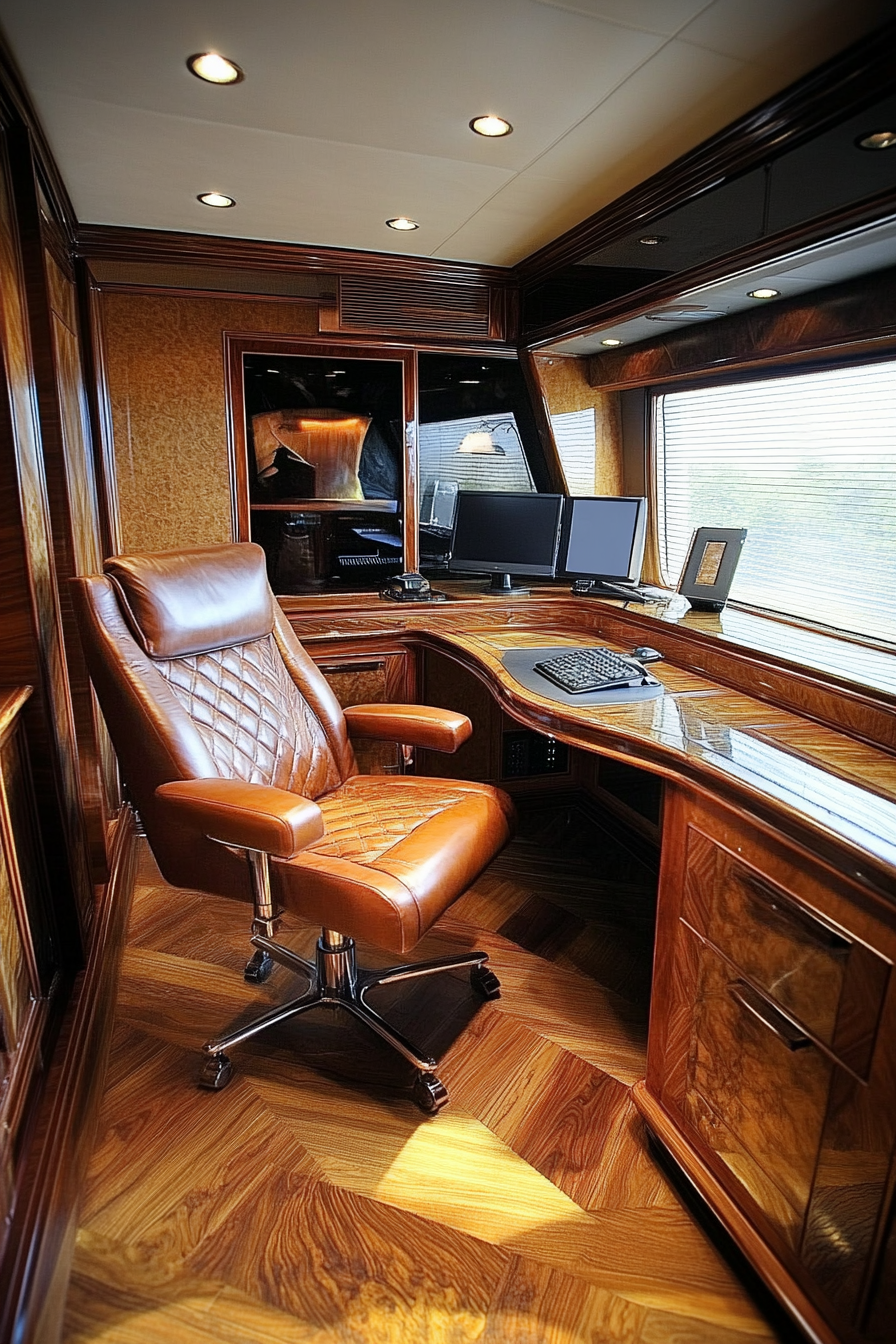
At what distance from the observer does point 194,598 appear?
75.5 inches

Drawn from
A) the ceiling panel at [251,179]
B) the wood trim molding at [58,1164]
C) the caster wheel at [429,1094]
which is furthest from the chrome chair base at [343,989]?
the ceiling panel at [251,179]

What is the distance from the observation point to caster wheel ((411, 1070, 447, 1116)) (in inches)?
67.1

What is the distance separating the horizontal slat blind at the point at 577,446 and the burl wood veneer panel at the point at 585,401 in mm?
20

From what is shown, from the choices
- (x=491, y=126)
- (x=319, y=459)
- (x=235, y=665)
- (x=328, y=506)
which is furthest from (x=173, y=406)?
(x=491, y=126)

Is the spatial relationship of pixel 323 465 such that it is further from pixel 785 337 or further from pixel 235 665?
pixel 785 337

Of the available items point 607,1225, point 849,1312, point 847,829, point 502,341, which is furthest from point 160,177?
point 849,1312

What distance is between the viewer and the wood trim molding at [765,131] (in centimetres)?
136

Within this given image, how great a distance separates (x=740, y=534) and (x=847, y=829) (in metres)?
1.45

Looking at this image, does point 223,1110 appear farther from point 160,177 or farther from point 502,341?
point 502,341

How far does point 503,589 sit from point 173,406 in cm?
138

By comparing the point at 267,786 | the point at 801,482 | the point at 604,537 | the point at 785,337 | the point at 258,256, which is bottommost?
the point at 267,786

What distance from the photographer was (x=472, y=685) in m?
3.07

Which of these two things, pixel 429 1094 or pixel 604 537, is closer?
pixel 429 1094

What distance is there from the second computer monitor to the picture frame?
0.27 metres
